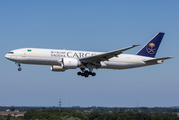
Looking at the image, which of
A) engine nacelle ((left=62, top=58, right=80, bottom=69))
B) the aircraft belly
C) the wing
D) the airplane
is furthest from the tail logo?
engine nacelle ((left=62, top=58, right=80, bottom=69))

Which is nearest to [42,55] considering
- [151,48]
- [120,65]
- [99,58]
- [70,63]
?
[70,63]

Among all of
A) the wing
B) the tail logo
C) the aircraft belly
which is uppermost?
the tail logo

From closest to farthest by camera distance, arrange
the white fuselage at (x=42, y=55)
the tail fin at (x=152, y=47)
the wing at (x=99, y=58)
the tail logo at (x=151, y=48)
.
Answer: the wing at (x=99, y=58) → the white fuselage at (x=42, y=55) → the tail fin at (x=152, y=47) → the tail logo at (x=151, y=48)

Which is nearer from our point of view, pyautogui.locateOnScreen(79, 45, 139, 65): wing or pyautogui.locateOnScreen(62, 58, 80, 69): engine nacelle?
pyautogui.locateOnScreen(79, 45, 139, 65): wing

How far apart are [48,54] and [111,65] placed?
10.5 m

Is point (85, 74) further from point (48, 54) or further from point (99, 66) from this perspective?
point (48, 54)

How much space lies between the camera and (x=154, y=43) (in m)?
46.5

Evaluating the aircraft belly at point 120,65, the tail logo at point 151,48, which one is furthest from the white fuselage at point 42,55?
the tail logo at point 151,48

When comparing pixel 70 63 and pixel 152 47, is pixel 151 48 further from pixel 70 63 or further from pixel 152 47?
pixel 70 63

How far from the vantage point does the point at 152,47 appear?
46.0m

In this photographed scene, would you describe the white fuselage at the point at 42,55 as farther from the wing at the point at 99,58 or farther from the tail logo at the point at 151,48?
the tail logo at the point at 151,48

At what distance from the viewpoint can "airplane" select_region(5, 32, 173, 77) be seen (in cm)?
3784

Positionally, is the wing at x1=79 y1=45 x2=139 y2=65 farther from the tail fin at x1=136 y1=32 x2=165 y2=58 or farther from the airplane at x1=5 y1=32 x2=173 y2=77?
the tail fin at x1=136 y1=32 x2=165 y2=58

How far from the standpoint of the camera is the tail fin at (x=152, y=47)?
45.3m
